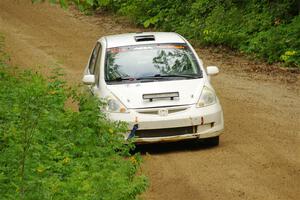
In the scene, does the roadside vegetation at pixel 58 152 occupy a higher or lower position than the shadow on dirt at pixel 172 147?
higher

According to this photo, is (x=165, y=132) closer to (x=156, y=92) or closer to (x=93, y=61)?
(x=156, y=92)

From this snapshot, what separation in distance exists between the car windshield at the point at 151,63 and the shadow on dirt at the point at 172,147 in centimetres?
107

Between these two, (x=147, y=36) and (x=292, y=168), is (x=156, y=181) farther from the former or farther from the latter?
(x=147, y=36)

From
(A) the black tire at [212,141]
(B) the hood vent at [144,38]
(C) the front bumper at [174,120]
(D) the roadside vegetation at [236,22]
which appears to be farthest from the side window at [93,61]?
(D) the roadside vegetation at [236,22]

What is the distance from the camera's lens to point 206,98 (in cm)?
1208

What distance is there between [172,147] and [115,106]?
1274 mm

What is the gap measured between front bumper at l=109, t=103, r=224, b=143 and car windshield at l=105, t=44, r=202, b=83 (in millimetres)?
806

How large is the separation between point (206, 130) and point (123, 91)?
1.42 metres

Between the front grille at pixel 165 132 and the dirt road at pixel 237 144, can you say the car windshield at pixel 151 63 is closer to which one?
the front grille at pixel 165 132

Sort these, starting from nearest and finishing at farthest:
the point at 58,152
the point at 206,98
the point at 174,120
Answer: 1. the point at 58,152
2. the point at 174,120
3. the point at 206,98

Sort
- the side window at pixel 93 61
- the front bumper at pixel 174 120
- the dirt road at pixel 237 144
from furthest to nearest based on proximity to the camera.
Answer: the side window at pixel 93 61, the front bumper at pixel 174 120, the dirt road at pixel 237 144

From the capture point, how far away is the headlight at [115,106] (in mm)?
11766

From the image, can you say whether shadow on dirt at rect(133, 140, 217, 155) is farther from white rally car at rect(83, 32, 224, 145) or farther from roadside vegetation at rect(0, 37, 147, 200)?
roadside vegetation at rect(0, 37, 147, 200)

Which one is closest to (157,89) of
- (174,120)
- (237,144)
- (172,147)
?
(174,120)
